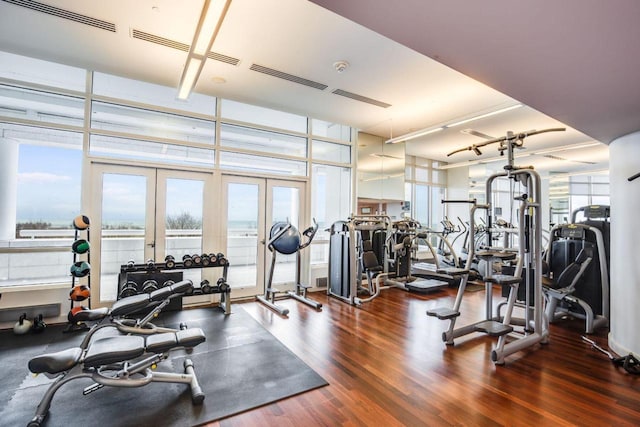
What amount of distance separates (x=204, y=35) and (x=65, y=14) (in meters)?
1.59

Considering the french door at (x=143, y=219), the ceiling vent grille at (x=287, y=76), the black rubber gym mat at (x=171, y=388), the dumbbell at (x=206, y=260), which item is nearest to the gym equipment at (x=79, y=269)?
the black rubber gym mat at (x=171, y=388)

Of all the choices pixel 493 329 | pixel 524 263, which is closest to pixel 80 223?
pixel 493 329

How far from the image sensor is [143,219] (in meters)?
4.94

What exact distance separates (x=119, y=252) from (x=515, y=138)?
5.72 m

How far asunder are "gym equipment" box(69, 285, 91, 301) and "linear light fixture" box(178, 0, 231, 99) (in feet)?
9.74

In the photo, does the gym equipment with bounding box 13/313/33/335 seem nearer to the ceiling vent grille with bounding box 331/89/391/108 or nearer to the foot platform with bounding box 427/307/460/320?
the foot platform with bounding box 427/307/460/320

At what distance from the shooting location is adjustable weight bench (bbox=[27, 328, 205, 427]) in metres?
2.13

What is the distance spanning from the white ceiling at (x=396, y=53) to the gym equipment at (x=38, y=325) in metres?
3.42

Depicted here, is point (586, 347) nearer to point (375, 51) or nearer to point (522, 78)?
point (522, 78)

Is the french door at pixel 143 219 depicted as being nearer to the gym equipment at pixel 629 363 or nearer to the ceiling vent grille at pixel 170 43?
the ceiling vent grille at pixel 170 43

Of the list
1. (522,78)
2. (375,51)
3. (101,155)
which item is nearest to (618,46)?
(522,78)

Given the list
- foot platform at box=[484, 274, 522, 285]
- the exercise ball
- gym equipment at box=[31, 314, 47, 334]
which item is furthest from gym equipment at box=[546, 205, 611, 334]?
gym equipment at box=[31, 314, 47, 334]

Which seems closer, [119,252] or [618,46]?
[618,46]

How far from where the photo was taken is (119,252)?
478 centimetres
